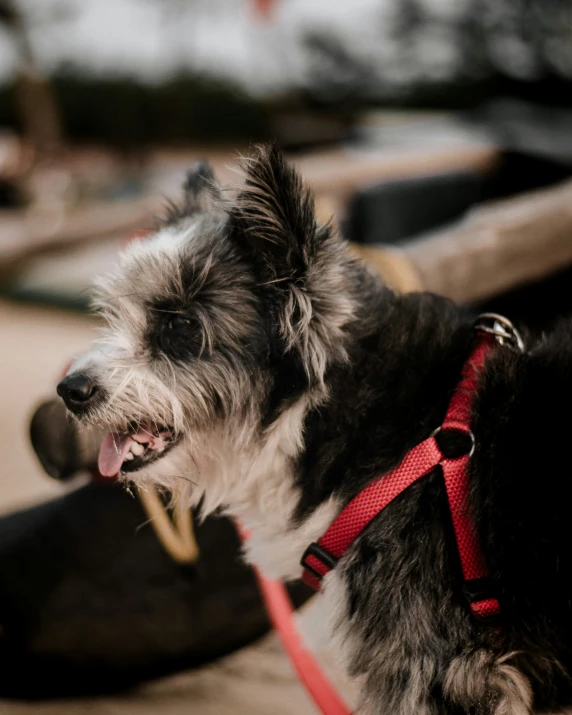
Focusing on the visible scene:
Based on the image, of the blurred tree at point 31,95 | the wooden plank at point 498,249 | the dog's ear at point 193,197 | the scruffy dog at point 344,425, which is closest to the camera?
the scruffy dog at point 344,425

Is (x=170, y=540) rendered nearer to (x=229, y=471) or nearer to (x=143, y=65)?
(x=229, y=471)

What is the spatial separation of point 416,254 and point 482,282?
0.63m

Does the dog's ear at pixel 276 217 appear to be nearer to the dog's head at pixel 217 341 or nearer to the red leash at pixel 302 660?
the dog's head at pixel 217 341

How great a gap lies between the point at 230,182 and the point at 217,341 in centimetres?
47

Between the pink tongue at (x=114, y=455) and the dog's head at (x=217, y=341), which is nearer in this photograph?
the dog's head at (x=217, y=341)

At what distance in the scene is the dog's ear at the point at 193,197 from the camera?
2275 millimetres

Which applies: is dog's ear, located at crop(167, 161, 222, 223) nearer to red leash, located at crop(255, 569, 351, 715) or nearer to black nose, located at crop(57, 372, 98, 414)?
black nose, located at crop(57, 372, 98, 414)

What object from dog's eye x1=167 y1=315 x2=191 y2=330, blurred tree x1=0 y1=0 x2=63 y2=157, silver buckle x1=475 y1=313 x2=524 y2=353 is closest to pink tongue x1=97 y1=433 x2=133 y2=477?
dog's eye x1=167 y1=315 x2=191 y2=330

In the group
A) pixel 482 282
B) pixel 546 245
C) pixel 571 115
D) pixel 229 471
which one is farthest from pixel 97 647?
pixel 571 115

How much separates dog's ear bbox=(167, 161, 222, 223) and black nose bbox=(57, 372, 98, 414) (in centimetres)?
69

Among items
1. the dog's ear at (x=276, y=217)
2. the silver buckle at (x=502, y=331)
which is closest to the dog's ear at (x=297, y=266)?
the dog's ear at (x=276, y=217)

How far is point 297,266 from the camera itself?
176 cm

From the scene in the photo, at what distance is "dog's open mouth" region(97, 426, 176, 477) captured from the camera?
6.23 feet

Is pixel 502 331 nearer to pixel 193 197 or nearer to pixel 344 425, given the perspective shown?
pixel 344 425
